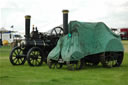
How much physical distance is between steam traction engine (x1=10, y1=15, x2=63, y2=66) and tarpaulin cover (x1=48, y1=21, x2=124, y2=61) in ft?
5.47

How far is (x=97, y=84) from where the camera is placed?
6.25 meters

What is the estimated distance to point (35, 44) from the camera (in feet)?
38.6

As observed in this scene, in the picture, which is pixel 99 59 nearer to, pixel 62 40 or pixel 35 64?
pixel 62 40

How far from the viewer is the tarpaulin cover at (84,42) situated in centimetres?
930

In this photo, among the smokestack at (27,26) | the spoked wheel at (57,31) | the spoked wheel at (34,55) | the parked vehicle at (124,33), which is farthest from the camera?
the parked vehicle at (124,33)

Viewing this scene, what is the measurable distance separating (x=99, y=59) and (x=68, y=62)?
1791 mm

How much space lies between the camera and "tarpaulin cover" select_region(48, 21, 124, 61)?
9297 millimetres

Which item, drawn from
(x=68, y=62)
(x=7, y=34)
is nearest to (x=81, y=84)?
(x=68, y=62)

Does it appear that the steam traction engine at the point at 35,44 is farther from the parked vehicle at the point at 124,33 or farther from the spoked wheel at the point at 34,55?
the parked vehicle at the point at 124,33

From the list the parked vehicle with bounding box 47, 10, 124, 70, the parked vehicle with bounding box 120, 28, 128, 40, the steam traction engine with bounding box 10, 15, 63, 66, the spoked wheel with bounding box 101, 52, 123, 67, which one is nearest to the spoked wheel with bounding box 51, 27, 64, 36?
the steam traction engine with bounding box 10, 15, 63, 66

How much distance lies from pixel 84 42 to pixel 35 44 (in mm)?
2965

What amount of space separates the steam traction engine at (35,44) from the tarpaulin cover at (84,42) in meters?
1.67

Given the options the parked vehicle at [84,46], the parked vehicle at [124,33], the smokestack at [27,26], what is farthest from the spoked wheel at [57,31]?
the parked vehicle at [124,33]

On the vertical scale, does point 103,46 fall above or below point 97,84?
above
